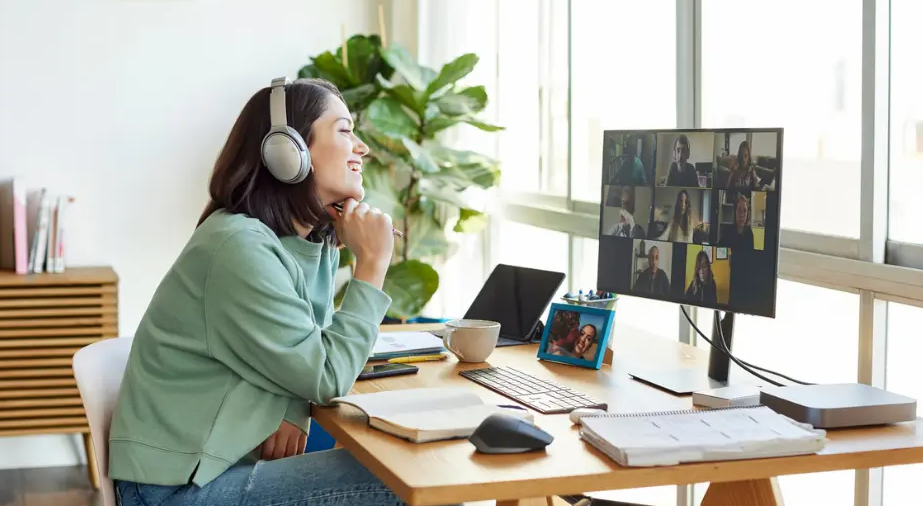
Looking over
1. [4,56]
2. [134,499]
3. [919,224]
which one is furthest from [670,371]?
[4,56]

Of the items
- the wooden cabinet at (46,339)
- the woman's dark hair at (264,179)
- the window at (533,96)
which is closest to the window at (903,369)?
the woman's dark hair at (264,179)

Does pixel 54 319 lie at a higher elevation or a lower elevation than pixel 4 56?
lower

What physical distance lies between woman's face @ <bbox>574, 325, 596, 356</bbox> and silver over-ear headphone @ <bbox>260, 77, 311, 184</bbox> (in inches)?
24.5

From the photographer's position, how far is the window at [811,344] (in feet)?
7.11

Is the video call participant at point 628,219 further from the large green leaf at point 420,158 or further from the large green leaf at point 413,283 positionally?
the large green leaf at point 413,283

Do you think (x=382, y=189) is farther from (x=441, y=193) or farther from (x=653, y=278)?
(x=653, y=278)

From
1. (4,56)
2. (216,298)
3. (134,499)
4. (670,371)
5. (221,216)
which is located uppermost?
(4,56)

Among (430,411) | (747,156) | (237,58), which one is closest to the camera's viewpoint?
(430,411)

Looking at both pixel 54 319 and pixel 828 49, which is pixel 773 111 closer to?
pixel 828 49

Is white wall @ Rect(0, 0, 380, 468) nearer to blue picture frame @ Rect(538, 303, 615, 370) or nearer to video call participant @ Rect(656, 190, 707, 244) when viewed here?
blue picture frame @ Rect(538, 303, 615, 370)

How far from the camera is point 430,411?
1566 mm

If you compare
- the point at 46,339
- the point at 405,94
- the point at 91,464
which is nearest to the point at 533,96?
the point at 405,94

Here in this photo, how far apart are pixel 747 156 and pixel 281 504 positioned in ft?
3.10

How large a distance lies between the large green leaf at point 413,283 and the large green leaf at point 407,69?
625 millimetres
